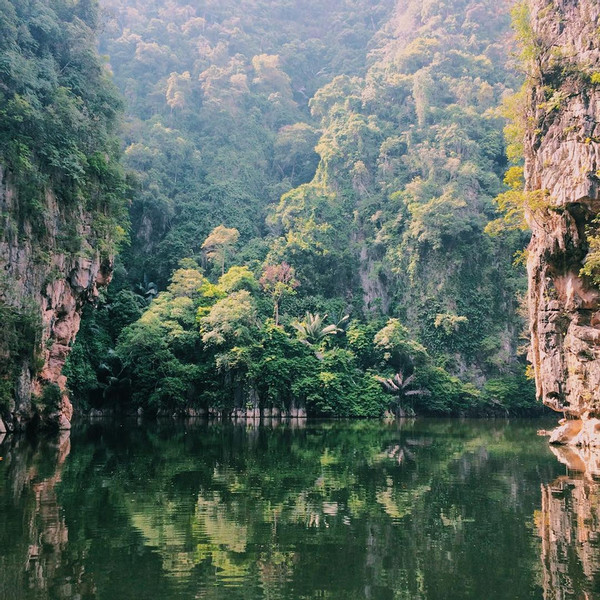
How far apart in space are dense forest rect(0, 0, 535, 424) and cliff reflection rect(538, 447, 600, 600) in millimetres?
13215

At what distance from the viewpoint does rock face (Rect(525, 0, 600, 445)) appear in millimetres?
16719

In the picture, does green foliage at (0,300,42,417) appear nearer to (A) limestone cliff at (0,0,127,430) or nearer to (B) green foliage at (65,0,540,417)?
(A) limestone cliff at (0,0,127,430)

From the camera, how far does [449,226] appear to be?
40000 mm

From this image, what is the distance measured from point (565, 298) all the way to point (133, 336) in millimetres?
21026

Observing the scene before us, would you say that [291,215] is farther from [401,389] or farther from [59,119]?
[59,119]

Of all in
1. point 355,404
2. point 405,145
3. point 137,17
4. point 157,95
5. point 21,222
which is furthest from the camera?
point 137,17

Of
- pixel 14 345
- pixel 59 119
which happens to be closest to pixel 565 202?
pixel 14 345

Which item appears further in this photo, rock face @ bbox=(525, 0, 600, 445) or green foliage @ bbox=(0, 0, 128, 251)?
green foliage @ bbox=(0, 0, 128, 251)

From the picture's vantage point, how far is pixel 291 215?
45.8 m

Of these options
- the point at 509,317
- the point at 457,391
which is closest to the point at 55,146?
the point at 457,391

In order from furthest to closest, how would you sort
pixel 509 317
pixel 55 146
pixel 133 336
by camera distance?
pixel 509 317
pixel 133 336
pixel 55 146

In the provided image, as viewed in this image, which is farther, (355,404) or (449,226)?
(449,226)

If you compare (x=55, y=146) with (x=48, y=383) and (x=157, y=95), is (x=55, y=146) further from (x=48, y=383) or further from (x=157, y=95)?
(x=157, y=95)

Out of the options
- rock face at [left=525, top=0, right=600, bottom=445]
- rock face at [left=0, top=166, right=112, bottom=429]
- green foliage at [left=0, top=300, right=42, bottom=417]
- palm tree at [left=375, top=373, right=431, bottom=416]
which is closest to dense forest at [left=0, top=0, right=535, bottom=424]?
palm tree at [left=375, top=373, right=431, bottom=416]
